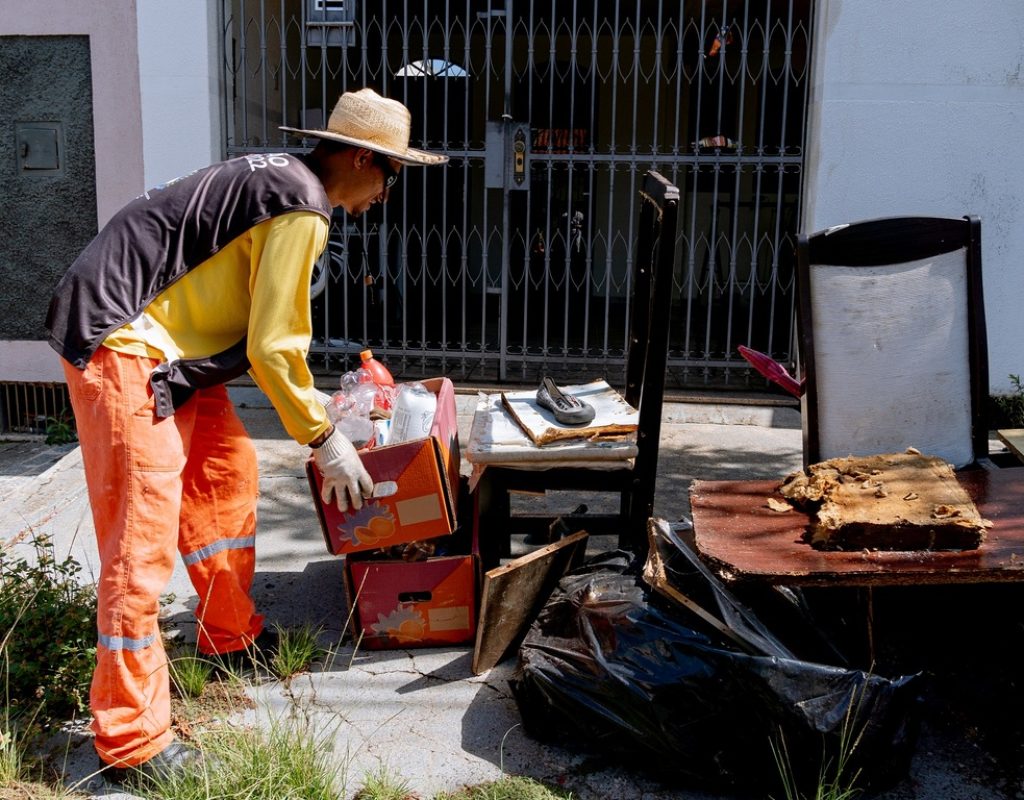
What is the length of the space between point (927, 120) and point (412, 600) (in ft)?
14.4

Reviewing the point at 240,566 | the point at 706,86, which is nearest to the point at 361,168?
the point at 240,566

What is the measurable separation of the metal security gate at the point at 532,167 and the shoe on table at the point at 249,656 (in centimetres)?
324

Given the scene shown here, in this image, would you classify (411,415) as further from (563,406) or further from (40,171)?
(40,171)

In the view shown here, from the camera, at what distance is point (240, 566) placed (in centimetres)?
326

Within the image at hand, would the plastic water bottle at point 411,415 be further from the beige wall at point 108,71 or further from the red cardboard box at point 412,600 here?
the beige wall at point 108,71

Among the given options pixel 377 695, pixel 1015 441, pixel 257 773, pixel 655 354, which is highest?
pixel 655 354

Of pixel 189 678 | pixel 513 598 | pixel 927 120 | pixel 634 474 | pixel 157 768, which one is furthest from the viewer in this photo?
pixel 927 120

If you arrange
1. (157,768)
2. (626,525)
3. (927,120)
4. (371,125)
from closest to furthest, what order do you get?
(157,768) < (371,125) < (626,525) < (927,120)

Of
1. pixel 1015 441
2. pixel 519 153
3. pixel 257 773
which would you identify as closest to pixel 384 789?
pixel 257 773

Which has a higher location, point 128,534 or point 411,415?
point 411,415

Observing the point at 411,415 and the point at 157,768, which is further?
the point at 411,415

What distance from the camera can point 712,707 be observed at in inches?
103

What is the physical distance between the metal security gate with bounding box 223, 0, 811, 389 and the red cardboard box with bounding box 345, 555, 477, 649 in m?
2.94

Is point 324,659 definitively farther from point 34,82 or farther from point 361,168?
point 34,82
